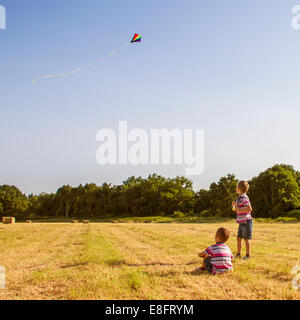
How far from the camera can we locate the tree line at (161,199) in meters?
58.2

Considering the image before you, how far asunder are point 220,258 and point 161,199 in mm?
76684

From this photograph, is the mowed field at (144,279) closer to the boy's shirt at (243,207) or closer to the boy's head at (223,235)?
the boy's head at (223,235)

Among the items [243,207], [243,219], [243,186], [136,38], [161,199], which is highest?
[136,38]

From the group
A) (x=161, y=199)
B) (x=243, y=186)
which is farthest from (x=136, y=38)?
(x=161, y=199)

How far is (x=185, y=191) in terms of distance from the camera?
82.9 meters

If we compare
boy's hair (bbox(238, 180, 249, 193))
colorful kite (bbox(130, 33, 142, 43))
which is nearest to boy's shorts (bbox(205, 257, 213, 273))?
boy's hair (bbox(238, 180, 249, 193))

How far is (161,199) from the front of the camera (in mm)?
82500

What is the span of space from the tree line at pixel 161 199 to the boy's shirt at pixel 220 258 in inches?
1739

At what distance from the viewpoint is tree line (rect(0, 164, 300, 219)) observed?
191 ft

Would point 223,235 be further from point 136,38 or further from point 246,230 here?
point 136,38

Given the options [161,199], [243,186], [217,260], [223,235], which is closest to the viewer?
[217,260]
